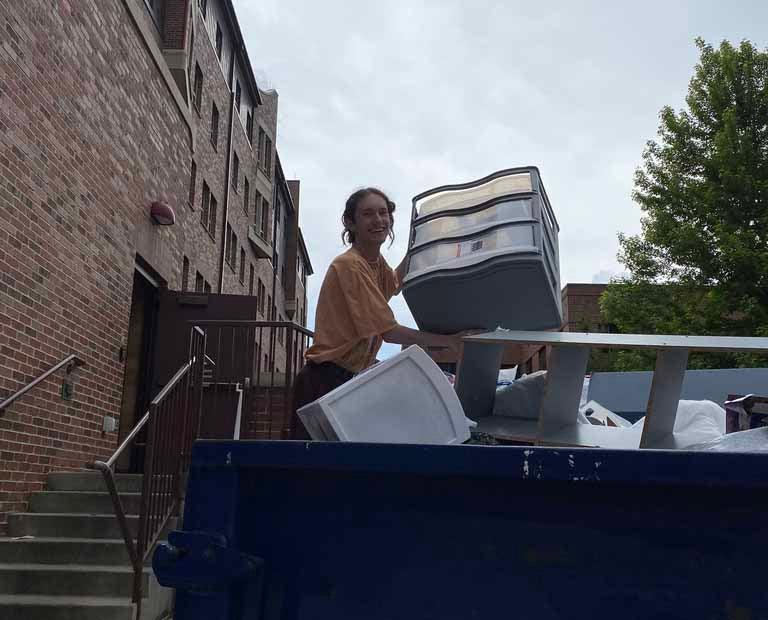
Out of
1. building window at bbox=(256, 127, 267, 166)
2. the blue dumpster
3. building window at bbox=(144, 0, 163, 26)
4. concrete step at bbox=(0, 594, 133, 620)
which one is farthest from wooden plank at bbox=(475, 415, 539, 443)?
building window at bbox=(256, 127, 267, 166)

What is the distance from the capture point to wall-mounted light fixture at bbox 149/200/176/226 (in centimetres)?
1002

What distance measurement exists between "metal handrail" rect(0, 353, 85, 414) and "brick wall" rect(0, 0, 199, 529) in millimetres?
100

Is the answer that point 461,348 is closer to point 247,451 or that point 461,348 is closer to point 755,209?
point 247,451

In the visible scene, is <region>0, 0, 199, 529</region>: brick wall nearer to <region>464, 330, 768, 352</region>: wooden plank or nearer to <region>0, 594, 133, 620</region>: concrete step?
<region>0, 594, 133, 620</region>: concrete step

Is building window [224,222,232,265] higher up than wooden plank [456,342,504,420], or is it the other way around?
building window [224,222,232,265]

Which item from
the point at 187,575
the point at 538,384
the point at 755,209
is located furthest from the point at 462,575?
the point at 755,209

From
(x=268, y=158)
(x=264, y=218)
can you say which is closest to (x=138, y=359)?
(x=264, y=218)

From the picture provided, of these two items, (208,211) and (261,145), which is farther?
(261,145)

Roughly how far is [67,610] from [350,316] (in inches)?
154

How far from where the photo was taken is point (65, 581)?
5582 millimetres

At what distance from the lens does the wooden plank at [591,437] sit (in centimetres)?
217

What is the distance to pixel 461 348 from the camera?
2.30 m

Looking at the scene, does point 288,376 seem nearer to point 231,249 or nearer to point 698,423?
point 698,423

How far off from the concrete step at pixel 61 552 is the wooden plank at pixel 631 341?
16.6 ft
